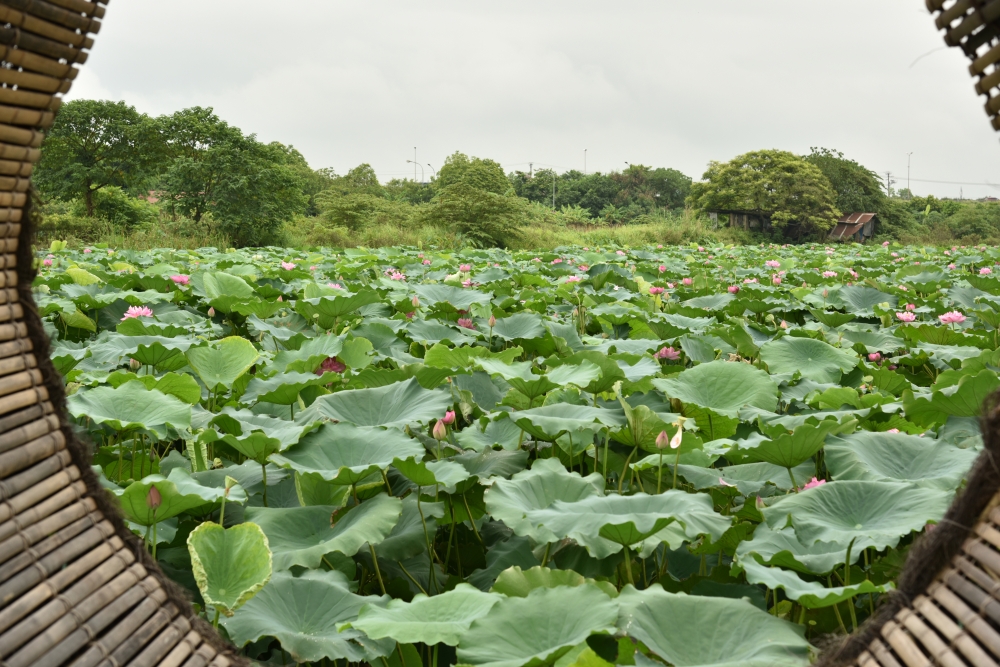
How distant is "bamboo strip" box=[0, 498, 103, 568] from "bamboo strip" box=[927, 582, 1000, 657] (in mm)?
625

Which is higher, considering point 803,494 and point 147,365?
point 803,494

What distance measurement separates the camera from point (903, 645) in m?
0.52

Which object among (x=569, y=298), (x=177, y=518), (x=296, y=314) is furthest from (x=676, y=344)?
(x=177, y=518)

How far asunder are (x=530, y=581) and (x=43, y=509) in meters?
0.53

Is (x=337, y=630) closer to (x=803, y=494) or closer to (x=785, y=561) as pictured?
(x=785, y=561)

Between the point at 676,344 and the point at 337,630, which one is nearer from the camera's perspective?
the point at 337,630

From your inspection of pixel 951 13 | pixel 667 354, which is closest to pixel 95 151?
pixel 667 354

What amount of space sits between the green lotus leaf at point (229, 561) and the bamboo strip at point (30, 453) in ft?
0.98

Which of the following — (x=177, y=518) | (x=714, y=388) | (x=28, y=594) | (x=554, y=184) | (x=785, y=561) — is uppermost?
(x=554, y=184)

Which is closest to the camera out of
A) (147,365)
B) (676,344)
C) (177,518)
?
(177,518)

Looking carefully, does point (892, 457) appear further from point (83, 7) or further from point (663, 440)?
point (83, 7)

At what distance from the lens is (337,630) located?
0.85m

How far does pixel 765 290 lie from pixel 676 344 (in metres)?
1.36

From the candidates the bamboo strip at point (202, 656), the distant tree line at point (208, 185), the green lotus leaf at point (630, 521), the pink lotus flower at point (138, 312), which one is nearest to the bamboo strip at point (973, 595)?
the green lotus leaf at point (630, 521)
